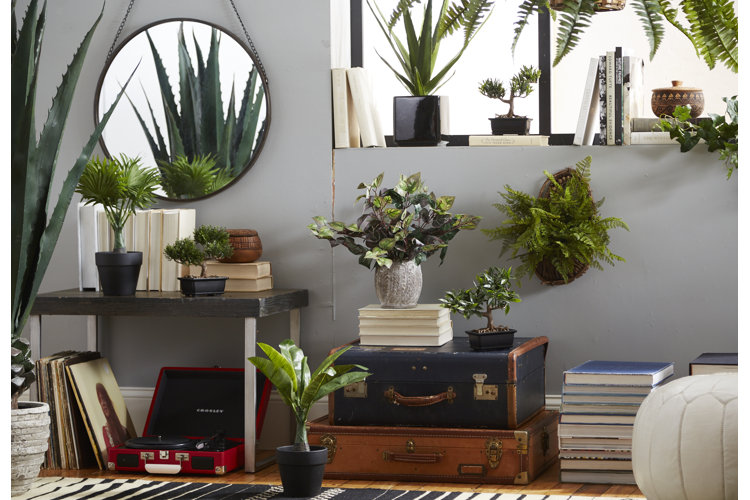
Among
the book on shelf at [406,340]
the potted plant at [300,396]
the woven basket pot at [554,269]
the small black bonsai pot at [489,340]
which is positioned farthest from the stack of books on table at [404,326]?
the woven basket pot at [554,269]

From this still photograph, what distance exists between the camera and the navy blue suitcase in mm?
3041

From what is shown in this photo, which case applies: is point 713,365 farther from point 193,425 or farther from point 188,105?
point 188,105

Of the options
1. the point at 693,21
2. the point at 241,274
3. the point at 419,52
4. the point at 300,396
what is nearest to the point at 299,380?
the point at 300,396

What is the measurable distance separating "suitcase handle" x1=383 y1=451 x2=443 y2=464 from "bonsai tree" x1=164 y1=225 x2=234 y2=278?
918 millimetres

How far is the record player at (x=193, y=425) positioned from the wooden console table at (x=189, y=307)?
5.4 inches

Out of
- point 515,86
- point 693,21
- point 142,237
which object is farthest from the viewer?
point 142,237

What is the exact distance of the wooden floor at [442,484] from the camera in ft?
9.60

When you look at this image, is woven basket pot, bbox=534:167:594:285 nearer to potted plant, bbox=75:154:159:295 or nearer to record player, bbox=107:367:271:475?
record player, bbox=107:367:271:475

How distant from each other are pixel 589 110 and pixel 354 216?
93 centimetres

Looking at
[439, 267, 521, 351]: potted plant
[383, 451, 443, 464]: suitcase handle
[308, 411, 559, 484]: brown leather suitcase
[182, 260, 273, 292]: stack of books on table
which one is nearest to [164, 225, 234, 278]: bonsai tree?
[182, 260, 273, 292]: stack of books on table

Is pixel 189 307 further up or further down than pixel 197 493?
further up

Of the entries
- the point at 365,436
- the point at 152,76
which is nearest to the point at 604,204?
the point at 365,436

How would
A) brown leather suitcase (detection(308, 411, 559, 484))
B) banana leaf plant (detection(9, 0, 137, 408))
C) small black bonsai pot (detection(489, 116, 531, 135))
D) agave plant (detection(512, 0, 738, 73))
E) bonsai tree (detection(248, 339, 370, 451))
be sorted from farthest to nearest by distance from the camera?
small black bonsai pot (detection(489, 116, 531, 135)), brown leather suitcase (detection(308, 411, 559, 484)), bonsai tree (detection(248, 339, 370, 451)), banana leaf plant (detection(9, 0, 137, 408)), agave plant (detection(512, 0, 738, 73))

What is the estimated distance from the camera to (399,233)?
3.23 metres
